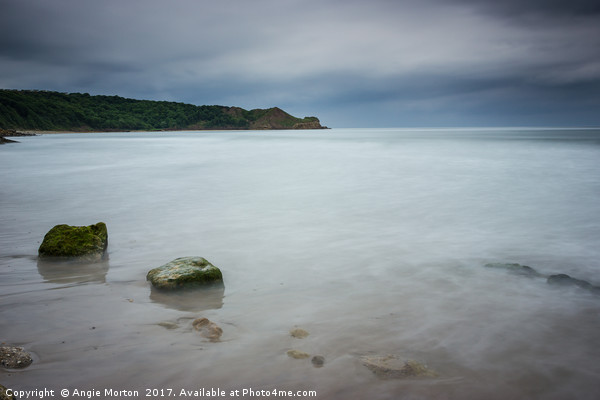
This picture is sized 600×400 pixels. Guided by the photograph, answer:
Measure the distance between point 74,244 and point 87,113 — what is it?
163m

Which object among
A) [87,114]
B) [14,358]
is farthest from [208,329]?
[87,114]

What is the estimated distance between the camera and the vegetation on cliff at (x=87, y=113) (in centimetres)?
11869

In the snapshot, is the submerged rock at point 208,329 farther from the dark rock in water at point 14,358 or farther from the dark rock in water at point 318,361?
the dark rock in water at point 14,358

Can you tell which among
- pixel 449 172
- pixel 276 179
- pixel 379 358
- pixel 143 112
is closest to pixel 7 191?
pixel 276 179

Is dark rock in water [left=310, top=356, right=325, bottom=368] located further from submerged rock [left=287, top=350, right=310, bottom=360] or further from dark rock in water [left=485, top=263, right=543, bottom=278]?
dark rock in water [left=485, top=263, right=543, bottom=278]

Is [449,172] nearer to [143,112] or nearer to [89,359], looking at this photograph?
[89,359]

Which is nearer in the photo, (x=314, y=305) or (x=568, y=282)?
(x=314, y=305)

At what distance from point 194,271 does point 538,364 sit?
3.82 metres

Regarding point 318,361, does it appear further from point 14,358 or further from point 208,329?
point 14,358

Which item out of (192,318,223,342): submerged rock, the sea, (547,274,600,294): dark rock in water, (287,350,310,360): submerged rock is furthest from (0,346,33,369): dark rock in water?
(547,274,600,294): dark rock in water

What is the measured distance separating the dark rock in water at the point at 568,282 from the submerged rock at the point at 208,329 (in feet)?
14.6

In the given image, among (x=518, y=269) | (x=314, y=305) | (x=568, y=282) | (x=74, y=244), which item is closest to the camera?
(x=314, y=305)

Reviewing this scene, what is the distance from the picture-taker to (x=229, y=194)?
1315 cm

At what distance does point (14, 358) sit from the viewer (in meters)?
3.09
